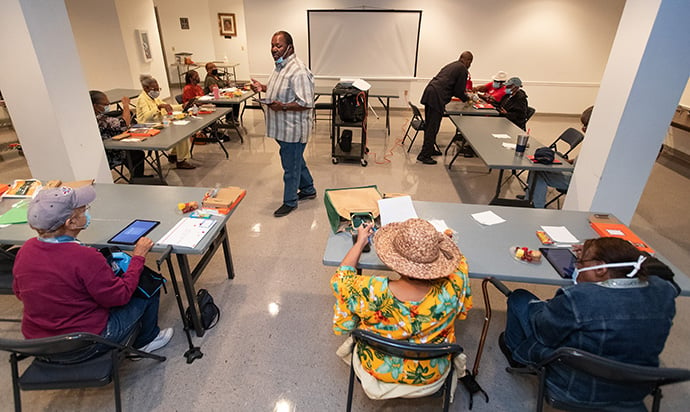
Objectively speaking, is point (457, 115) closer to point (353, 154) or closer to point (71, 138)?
point (353, 154)

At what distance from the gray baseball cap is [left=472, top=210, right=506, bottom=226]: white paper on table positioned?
6.94 feet

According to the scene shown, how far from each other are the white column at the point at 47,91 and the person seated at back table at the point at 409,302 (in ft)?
9.45

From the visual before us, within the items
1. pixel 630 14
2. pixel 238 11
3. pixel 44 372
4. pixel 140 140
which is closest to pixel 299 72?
pixel 140 140

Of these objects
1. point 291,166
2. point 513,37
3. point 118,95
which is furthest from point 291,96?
point 513,37

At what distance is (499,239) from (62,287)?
212 cm

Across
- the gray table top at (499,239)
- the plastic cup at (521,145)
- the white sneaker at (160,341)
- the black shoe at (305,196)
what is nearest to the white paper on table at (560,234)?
the gray table top at (499,239)

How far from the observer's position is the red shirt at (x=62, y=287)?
146cm

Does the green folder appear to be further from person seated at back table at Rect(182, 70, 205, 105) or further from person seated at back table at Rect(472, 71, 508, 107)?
person seated at back table at Rect(472, 71, 508, 107)

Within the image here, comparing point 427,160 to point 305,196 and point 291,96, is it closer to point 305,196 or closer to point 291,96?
point 305,196

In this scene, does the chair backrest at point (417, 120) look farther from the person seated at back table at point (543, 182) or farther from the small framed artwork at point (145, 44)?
the small framed artwork at point (145, 44)

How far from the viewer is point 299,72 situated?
3.26 meters

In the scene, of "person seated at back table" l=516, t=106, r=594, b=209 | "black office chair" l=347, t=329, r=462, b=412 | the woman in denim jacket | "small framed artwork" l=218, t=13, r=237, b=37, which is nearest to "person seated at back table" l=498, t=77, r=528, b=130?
"person seated at back table" l=516, t=106, r=594, b=209

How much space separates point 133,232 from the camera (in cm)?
200

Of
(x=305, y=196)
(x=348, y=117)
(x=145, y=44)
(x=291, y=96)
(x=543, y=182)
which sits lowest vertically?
(x=305, y=196)
